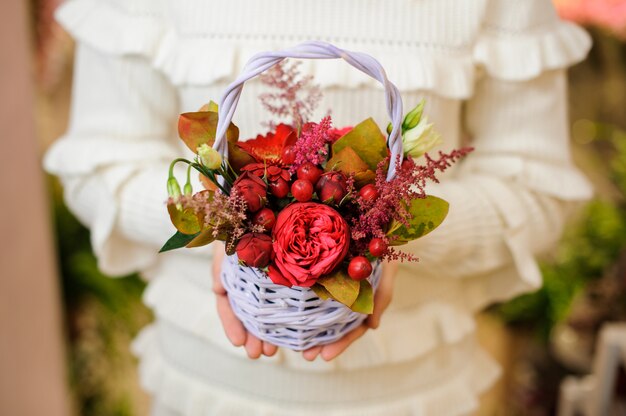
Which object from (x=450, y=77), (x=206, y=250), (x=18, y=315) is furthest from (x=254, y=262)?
(x=18, y=315)

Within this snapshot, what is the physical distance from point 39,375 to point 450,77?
1.20 m

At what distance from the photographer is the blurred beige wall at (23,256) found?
1.36m

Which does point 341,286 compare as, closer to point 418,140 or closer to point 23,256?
point 418,140

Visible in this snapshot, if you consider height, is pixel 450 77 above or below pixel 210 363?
above

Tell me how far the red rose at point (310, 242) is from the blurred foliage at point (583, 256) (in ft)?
3.86

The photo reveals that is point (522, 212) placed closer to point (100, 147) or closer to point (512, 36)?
point (512, 36)

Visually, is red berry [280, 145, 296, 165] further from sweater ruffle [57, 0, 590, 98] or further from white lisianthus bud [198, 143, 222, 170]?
sweater ruffle [57, 0, 590, 98]

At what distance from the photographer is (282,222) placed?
0.64 m

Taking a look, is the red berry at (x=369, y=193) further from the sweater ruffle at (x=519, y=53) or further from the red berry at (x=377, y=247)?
the sweater ruffle at (x=519, y=53)

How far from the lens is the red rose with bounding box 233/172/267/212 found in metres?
0.63

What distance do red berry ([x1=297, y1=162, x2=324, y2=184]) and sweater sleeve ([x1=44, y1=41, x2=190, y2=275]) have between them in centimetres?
37

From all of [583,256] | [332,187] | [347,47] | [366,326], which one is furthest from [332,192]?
[583,256]

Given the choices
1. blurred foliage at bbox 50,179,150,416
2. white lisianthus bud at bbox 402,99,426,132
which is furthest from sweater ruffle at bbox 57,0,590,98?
blurred foliage at bbox 50,179,150,416

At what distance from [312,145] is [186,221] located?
5.7 inches
